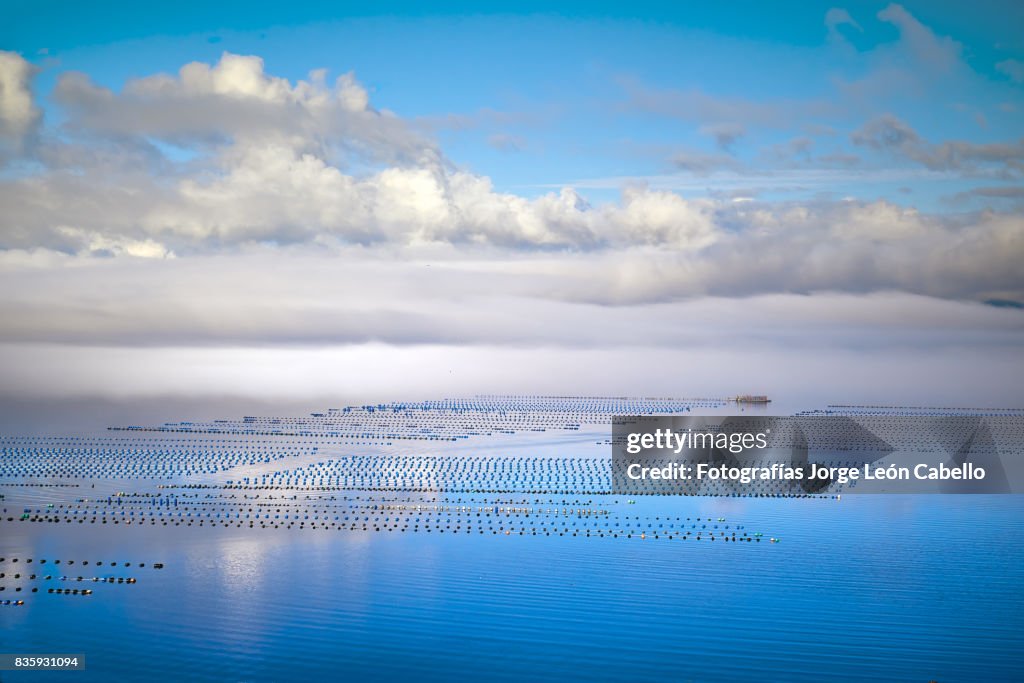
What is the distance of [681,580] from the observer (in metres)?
42.8

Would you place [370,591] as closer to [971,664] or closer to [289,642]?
[289,642]

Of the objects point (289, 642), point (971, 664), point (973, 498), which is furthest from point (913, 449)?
point (289, 642)

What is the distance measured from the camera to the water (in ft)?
104

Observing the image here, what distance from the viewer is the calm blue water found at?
31641 mm

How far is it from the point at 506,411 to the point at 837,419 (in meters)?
55.3

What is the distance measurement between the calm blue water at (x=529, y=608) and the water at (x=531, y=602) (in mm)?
106

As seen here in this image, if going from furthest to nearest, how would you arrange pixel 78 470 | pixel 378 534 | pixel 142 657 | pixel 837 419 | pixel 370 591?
pixel 837 419
pixel 78 470
pixel 378 534
pixel 370 591
pixel 142 657

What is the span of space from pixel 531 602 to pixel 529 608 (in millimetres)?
787

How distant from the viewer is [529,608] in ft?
125

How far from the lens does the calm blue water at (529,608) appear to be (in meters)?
31.6

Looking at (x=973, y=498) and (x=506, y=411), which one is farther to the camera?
(x=506, y=411)

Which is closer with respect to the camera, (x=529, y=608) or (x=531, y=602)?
(x=529, y=608)

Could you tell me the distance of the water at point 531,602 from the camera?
31734 mm

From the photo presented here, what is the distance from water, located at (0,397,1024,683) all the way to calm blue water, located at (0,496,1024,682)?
4.2 inches
